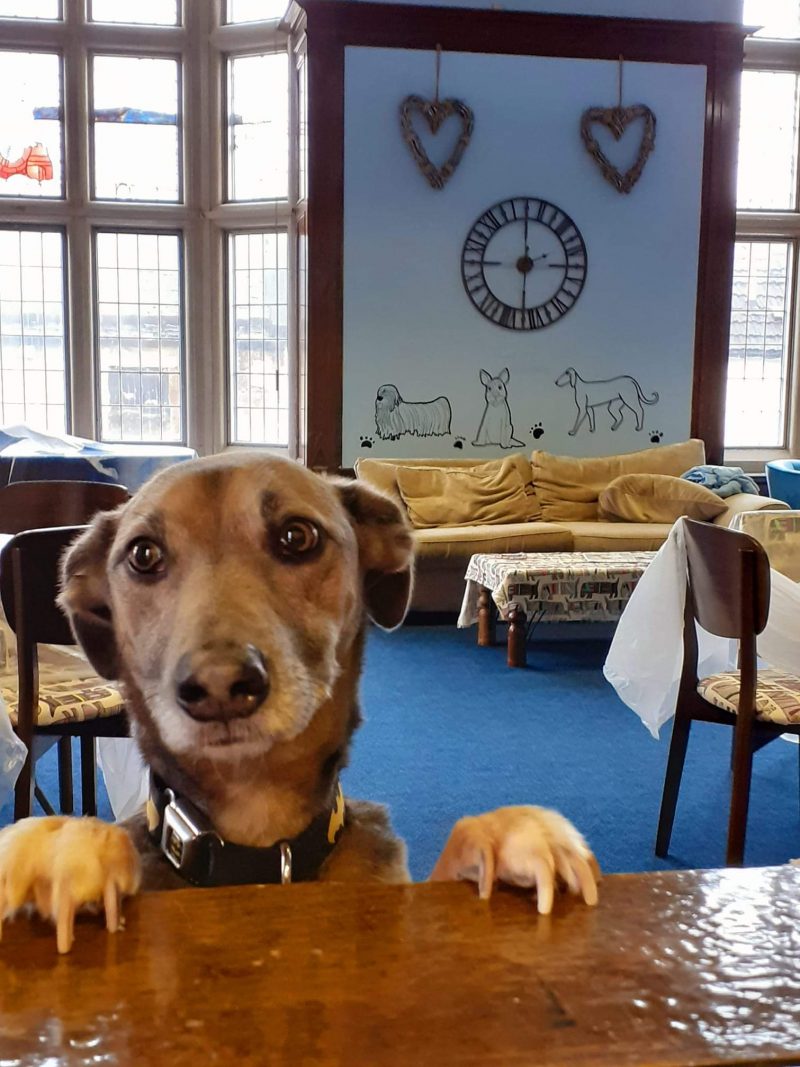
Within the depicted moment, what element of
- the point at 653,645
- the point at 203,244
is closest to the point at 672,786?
the point at 653,645

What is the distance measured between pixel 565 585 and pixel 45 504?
250cm

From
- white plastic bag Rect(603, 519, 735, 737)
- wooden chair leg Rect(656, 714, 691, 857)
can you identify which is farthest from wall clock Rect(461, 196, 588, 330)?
wooden chair leg Rect(656, 714, 691, 857)

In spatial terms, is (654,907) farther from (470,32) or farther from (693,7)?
(693,7)

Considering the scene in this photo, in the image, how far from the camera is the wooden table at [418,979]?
40 centimetres

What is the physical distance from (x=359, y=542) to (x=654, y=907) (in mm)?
711

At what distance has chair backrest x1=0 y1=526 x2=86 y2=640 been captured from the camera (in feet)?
6.97

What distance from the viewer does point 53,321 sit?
25.2 feet

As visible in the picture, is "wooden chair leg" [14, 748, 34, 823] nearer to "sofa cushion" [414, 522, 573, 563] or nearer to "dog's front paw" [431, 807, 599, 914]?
"dog's front paw" [431, 807, 599, 914]

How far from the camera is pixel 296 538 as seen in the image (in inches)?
41.3

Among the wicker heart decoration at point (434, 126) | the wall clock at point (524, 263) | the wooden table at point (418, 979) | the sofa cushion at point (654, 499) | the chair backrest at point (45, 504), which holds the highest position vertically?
the wicker heart decoration at point (434, 126)

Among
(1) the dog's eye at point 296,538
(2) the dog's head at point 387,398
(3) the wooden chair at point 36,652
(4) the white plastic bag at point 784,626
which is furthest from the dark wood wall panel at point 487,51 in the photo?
(1) the dog's eye at point 296,538

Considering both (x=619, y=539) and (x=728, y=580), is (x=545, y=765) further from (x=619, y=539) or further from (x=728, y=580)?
(x=619, y=539)

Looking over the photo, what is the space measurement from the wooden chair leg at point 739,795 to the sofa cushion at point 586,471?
12.2 ft

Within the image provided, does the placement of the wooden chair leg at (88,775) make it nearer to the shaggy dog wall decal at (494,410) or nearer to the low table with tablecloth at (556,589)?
the low table with tablecloth at (556,589)
